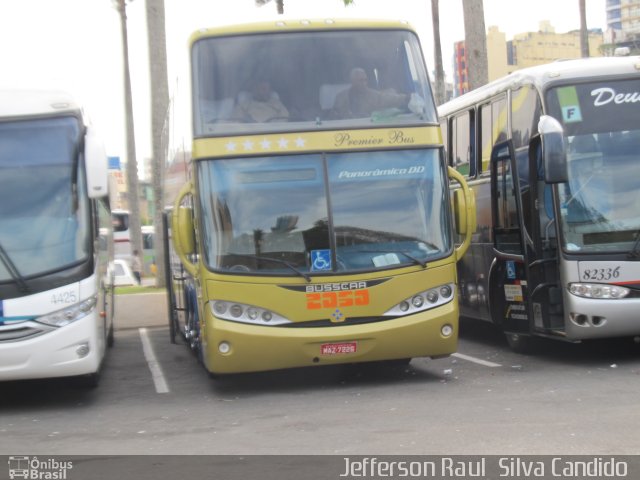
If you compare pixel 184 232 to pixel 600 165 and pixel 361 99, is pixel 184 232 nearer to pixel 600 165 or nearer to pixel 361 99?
pixel 361 99

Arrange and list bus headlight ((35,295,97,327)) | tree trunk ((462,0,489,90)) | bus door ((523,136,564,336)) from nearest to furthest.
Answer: bus headlight ((35,295,97,327))
bus door ((523,136,564,336))
tree trunk ((462,0,489,90))

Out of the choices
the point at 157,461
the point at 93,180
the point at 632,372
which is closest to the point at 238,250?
the point at 93,180

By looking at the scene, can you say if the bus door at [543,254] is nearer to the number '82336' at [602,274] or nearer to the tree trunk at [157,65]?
the number '82336' at [602,274]

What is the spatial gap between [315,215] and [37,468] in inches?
173

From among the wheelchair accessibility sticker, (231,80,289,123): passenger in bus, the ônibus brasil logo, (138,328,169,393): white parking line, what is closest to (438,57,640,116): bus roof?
(231,80,289,123): passenger in bus

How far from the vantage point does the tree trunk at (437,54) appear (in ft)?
104

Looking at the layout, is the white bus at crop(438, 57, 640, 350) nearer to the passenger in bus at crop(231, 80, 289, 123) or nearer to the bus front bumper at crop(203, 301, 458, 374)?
the bus front bumper at crop(203, 301, 458, 374)

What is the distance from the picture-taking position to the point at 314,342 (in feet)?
37.4

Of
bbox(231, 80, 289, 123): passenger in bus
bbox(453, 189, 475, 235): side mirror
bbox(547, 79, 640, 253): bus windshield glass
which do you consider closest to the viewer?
bbox(231, 80, 289, 123): passenger in bus

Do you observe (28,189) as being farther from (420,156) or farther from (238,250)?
(420,156)

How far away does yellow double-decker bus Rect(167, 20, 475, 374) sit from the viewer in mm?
11430

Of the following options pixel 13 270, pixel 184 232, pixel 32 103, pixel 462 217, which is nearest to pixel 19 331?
pixel 13 270

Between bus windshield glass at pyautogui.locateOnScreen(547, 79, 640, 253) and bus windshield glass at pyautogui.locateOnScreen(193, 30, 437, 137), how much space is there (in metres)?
1.78

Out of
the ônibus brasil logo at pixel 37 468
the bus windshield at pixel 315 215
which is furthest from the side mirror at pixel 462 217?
the ônibus brasil logo at pixel 37 468
